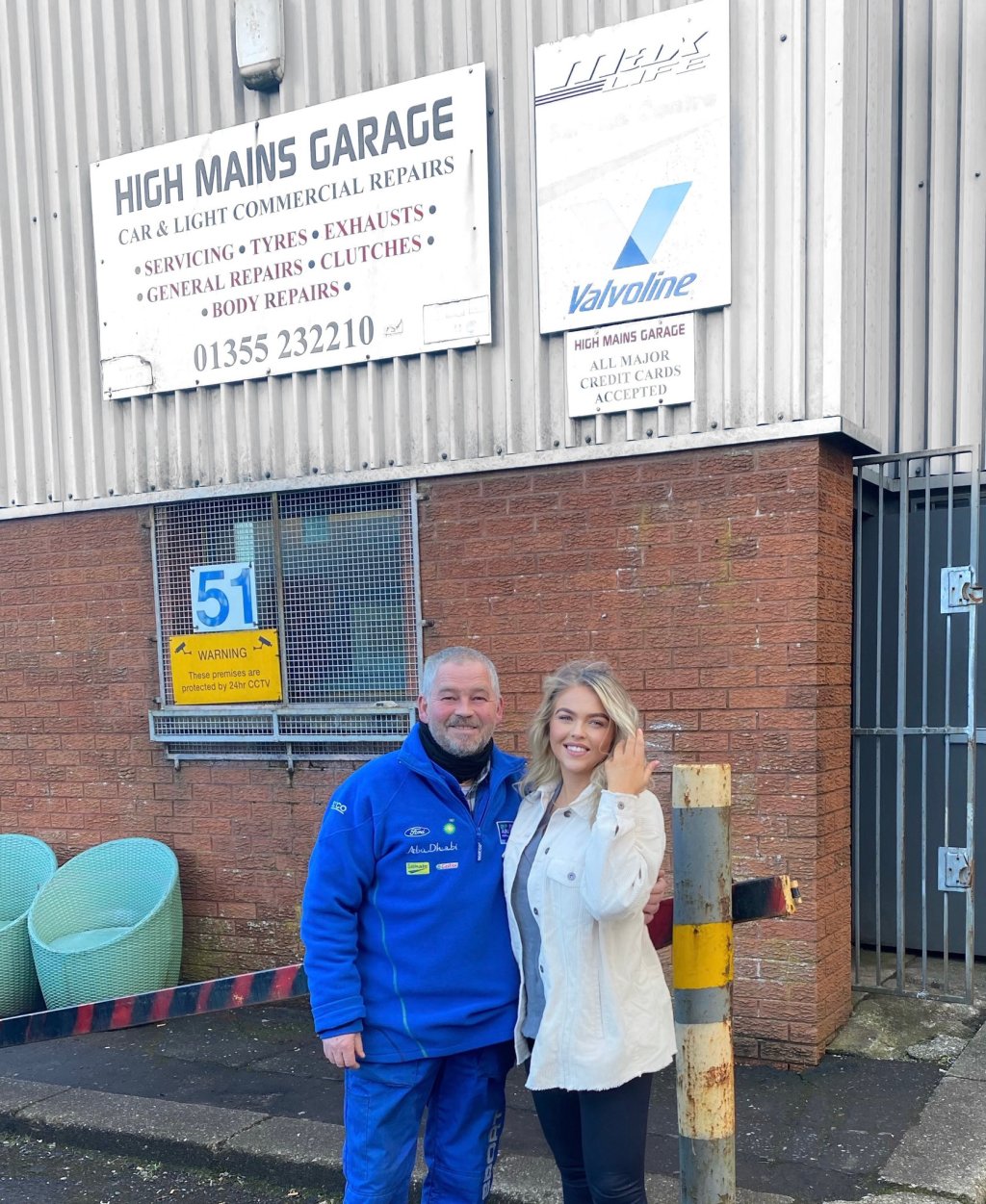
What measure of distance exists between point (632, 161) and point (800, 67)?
0.73m

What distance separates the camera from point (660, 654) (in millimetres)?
4676

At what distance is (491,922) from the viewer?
9.14ft

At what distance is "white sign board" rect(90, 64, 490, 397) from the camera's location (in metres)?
5.02

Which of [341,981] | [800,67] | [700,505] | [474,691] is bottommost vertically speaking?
[341,981]

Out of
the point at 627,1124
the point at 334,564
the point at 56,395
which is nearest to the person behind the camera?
the point at 627,1124

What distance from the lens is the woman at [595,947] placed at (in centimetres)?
243

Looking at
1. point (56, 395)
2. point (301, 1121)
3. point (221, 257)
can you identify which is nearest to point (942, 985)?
point (301, 1121)

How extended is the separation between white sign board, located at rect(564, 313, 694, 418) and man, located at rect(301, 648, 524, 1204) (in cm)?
218

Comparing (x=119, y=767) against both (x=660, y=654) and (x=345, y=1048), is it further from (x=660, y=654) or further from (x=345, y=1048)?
(x=345, y=1048)

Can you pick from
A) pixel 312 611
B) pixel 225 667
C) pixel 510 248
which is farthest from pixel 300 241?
pixel 225 667

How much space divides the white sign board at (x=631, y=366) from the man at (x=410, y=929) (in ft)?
7.15

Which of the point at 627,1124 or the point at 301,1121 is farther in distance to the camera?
the point at 301,1121

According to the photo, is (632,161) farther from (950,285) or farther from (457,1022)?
(457,1022)

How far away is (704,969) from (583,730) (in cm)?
58
